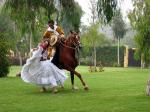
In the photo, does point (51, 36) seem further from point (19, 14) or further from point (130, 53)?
point (130, 53)

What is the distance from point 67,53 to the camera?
46.9 ft

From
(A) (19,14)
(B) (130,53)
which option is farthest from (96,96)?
(B) (130,53)

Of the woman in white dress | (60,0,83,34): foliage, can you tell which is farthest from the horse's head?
(60,0,83,34): foliage

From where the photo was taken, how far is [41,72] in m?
14.2

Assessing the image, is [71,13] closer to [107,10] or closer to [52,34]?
[107,10]

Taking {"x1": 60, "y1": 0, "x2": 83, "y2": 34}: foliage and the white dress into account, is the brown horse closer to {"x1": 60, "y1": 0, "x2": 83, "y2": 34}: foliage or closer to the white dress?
the white dress

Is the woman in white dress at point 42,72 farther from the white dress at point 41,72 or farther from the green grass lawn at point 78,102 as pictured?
the green grass lawn at point 78,102

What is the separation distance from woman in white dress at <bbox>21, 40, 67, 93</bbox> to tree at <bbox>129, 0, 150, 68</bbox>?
17375 millimetres

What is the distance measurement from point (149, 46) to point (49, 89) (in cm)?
1709

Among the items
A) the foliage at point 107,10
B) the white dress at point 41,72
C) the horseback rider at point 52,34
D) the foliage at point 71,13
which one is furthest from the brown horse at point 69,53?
the foliage at point 107,10

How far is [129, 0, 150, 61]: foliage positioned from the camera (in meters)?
31.1

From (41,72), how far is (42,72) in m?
0.04

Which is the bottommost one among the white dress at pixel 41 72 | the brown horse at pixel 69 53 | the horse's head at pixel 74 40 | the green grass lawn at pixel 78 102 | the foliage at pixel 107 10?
the green grass lawn at pixel 78 102

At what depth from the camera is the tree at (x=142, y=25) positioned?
31078 millimetres
